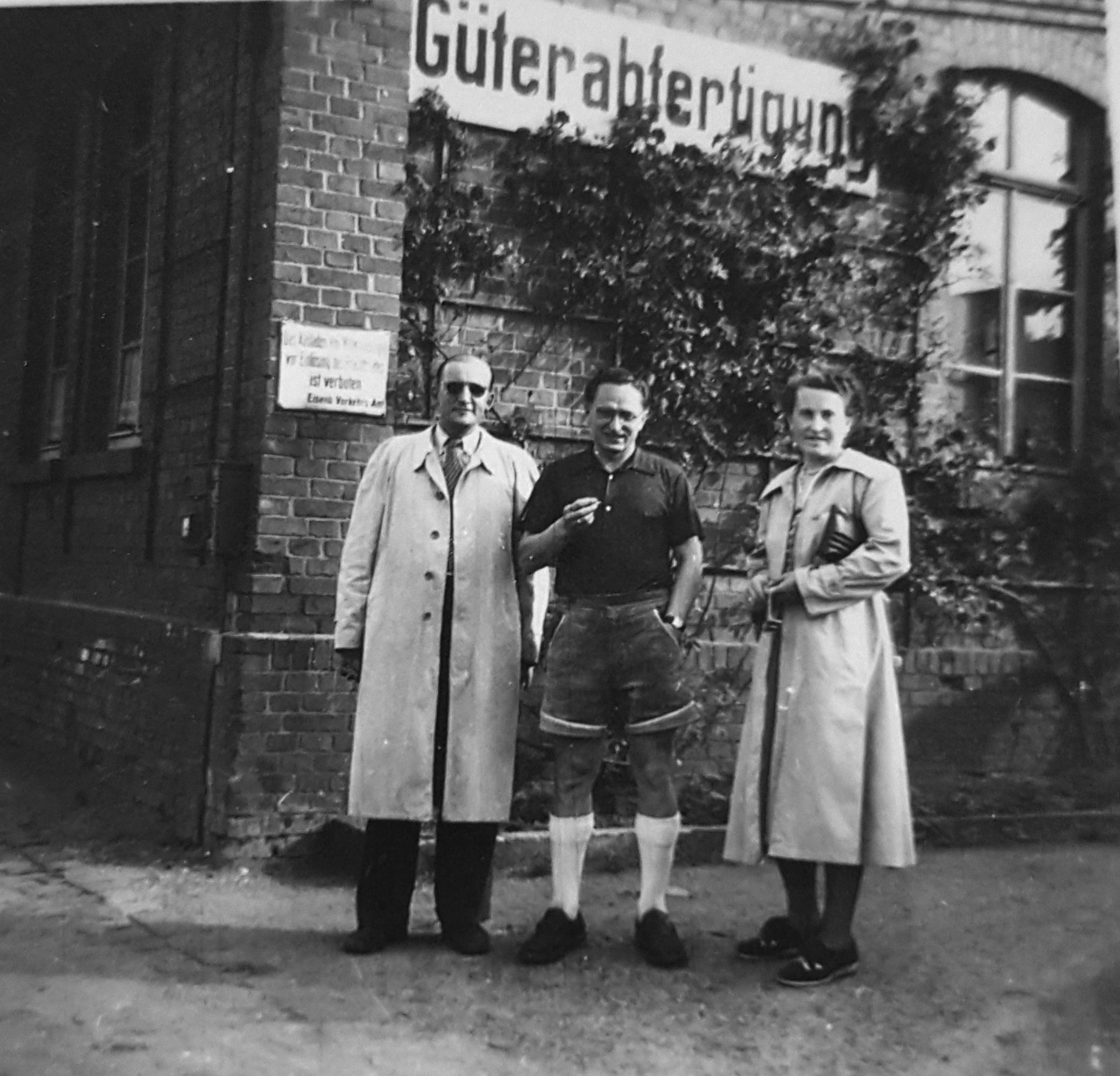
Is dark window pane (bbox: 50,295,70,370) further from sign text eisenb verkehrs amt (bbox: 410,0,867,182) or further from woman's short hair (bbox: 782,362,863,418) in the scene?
woman's short hair (bbox: 782,362,863,418)

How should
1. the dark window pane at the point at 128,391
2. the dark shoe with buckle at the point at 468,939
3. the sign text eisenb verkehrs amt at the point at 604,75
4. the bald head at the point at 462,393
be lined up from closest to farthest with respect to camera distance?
the dark shoe with buckle at the point at 468,939
the bald head at the point at 462,393
the sign text eisenb verkehrs amt at the point at 604,75
the dark window pane at the point at 128,391

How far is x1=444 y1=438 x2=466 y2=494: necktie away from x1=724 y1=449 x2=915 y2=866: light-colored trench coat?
3.84ft

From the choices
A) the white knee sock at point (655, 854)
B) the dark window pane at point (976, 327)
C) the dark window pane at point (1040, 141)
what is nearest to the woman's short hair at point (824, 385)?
the white knee sock at point (655, 854)

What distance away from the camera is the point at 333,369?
5609 millimetres

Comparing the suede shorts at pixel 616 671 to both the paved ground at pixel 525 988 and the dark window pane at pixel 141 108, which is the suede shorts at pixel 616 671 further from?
the dark window pane at pixel 141 108

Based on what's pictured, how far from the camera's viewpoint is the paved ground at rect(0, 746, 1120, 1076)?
3.37 meters

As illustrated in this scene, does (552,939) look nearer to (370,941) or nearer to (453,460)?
(370,941)

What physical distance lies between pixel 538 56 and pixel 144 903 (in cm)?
400

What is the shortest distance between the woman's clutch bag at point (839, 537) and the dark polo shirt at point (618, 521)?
43cm

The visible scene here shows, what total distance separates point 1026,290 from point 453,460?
12.9 feet

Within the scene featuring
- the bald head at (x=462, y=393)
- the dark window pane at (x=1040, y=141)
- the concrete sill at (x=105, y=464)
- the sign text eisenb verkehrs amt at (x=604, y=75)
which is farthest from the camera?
the concrete sill at (x=105, y=464)

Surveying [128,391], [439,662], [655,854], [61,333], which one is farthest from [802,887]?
[61,333]

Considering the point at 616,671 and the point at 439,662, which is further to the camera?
the point at 439,662

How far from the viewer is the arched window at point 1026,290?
6.40 metres
